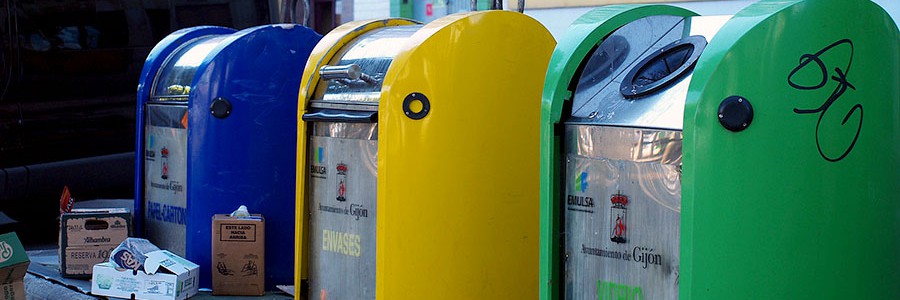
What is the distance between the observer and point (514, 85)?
13.5 ft

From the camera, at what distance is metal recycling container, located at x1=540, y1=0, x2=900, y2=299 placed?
9.41 ft

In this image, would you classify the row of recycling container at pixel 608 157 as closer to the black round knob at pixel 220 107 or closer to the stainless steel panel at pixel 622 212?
the stainless steel panel at pixel 622 212

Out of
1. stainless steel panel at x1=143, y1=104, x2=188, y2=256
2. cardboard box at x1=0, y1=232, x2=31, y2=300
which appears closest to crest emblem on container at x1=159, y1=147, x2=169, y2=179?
stainless steel panel at x1=143, y1=104, x2=188, y2=256

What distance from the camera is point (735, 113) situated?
2.85 meters

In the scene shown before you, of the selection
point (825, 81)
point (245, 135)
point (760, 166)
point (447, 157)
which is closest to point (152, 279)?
point (245, 135)

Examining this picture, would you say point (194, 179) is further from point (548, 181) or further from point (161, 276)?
point (548, 181)

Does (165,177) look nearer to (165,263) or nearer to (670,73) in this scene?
(165,263)

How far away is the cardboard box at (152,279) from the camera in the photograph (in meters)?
5.02

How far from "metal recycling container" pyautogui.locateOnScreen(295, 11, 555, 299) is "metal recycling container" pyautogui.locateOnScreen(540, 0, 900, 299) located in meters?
0.81

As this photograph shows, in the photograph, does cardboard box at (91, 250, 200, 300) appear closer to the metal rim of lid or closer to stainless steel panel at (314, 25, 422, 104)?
stainless steel panel at (314, 25, 422, 104)

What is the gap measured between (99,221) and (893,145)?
393 centimetres

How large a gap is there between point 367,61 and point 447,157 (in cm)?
57

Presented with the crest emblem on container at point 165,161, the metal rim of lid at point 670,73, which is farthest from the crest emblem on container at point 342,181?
the crest emblem on container at point 165,161

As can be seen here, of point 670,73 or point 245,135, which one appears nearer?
point 670,73
